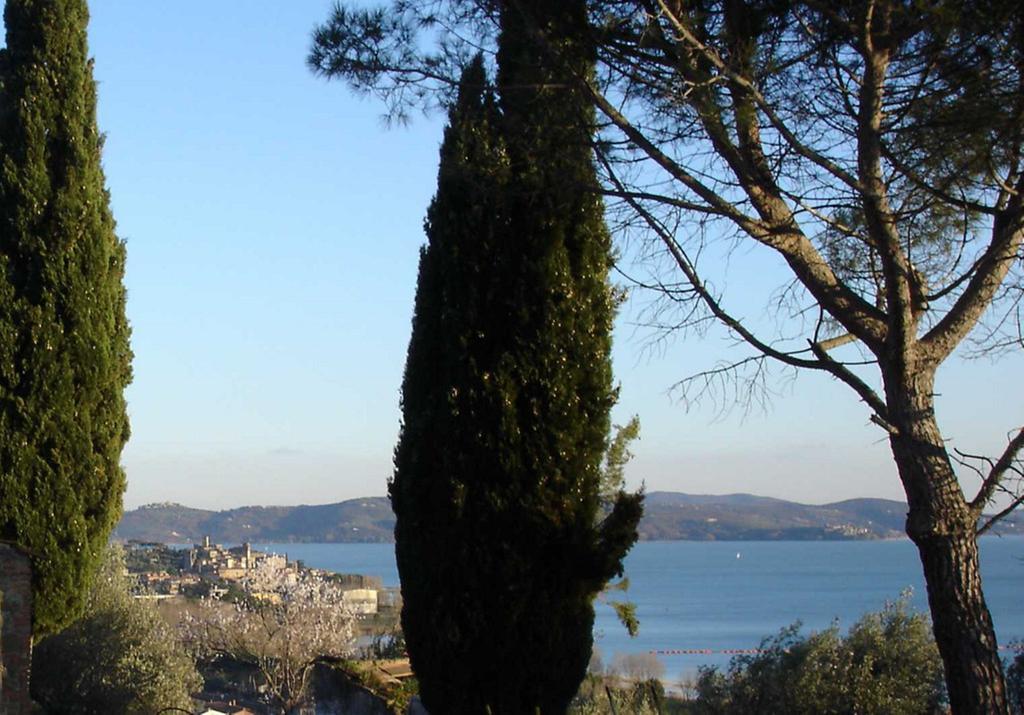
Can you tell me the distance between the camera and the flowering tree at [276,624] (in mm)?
24703

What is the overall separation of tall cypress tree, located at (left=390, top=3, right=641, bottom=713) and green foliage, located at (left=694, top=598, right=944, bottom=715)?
767 cm

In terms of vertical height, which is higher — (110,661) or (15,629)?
(15,629)

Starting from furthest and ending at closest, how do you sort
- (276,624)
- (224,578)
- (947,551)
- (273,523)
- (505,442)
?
(273,523)
(224,578)
(276,624)
(505,442)
(947,551)

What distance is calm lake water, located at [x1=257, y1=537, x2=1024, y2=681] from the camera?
203 ft

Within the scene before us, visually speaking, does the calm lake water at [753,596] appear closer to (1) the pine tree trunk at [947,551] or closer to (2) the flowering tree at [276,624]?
(2) the flowering tree at [276,624]

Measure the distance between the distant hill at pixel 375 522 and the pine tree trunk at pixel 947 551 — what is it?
11574cm

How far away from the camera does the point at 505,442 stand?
8523 millimetres

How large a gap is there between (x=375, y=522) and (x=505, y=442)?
486ft

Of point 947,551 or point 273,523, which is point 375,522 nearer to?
point 273,523

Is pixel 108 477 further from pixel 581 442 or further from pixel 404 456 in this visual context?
pixel 581 442

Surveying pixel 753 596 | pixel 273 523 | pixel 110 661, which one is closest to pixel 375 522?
pixel 273 523

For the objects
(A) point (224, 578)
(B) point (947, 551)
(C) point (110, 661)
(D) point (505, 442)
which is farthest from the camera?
(A) point (224, 578)

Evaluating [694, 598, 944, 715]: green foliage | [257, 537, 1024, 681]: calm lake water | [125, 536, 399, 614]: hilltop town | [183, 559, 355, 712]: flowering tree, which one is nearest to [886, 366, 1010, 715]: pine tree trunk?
[694, 598, 944, 715]: green foliage

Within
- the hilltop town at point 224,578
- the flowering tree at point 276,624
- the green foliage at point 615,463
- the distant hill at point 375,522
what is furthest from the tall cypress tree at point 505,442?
the distant hill at point 375,522
